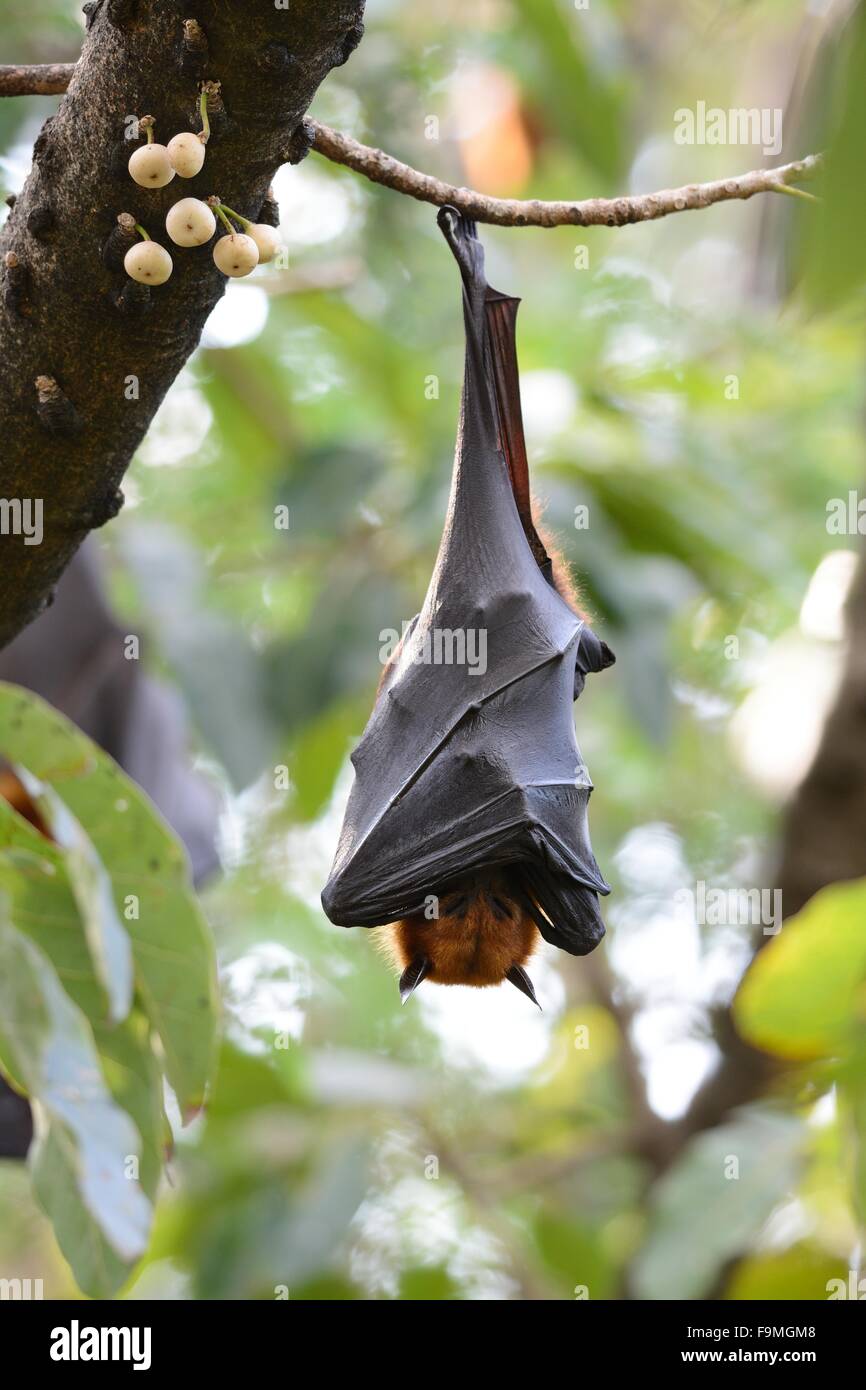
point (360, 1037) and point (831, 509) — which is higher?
point (831, 509)

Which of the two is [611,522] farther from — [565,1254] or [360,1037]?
[360,1037]

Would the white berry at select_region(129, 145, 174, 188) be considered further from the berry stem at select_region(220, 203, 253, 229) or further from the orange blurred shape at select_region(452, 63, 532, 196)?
the orange blurred shape at select_region(452, 63, 532, 196)

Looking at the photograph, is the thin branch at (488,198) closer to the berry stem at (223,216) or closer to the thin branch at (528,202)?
the thin branch at (528,202)

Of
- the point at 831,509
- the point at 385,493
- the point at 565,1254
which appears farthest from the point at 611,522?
the point at 565,1254

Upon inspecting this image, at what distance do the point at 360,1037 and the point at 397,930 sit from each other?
5143 mm

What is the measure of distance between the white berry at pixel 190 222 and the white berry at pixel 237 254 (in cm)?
2

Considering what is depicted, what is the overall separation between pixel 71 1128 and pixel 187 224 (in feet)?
3.67

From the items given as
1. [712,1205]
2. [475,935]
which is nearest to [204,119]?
[475,935]

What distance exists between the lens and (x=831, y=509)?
18.5ft

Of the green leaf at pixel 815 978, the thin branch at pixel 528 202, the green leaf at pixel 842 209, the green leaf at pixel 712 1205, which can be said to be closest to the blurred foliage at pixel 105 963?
the thin branch at pixel 528 202

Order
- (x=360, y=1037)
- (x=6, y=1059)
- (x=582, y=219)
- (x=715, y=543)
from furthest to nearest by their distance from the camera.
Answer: (x=360, y=1037) → (x=715, y=543) → (x=6, y=1059) → (x=582, y=219)

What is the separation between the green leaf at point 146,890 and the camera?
1928mm

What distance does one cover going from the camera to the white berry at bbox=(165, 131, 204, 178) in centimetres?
122

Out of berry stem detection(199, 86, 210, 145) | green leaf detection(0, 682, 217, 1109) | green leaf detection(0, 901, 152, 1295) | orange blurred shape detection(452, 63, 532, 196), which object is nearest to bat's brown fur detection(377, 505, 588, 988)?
green leaf detection(0, 682, 217, 1109)
